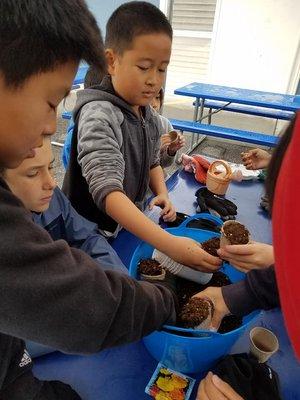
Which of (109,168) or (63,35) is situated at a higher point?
(63,35)

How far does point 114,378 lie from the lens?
1.77ft

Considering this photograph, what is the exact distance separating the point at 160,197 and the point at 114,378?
0.61 metres

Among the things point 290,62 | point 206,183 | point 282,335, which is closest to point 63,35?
point 282,335

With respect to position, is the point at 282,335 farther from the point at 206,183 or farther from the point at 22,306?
A: the point at 206,183

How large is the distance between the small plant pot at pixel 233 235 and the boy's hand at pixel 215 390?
11.5 inches

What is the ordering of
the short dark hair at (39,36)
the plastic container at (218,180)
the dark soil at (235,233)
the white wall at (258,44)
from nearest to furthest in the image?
the short dark hair at (39,36)
the dark soil at (235,233)
the plastic container at (218,180)
the white wall at (258,44)

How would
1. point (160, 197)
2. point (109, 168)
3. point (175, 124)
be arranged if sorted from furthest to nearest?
point (175, 124) → point (160, 197) → point (109, 168)

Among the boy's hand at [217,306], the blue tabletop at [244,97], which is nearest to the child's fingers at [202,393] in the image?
the boy's hand at [217,306]

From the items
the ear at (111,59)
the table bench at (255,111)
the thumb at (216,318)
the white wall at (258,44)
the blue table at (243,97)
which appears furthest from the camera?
the white wall at (258,44)

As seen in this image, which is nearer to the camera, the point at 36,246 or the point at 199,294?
the point at 36,246

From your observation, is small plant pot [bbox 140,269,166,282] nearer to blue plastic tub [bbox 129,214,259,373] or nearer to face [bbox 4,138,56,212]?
blue plastic tub [bbox 129,214,259,373]

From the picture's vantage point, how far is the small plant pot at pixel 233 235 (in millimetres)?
698

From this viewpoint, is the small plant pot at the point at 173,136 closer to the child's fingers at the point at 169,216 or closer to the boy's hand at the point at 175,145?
the boy's hand at the point at 175,145

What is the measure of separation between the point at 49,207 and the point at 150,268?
334mm
